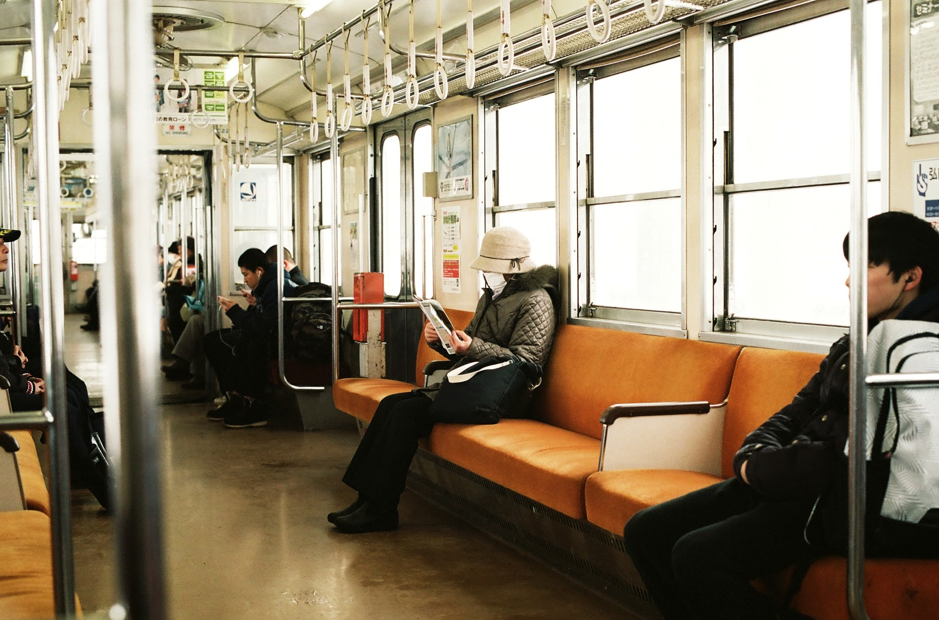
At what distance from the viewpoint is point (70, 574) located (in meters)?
1.82

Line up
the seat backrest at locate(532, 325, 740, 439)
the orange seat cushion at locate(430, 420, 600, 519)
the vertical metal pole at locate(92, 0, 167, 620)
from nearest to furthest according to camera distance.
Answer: the vertical metal pole at locate(92, 0, 167, 620) → the orange seat cushion at locate(430, 420, 600, 519) → the seat backrest at locate(532, 325, 740, 439)

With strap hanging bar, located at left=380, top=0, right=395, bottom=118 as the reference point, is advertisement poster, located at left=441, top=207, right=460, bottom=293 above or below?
below

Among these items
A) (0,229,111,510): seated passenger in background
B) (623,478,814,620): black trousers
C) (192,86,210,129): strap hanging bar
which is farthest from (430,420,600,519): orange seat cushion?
(192,86,210,129): strap hanging bar

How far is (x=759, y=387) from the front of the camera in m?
3.64

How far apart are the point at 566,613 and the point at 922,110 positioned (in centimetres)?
210

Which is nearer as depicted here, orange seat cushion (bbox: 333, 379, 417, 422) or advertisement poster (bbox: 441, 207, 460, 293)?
orange seat cushion (bbox: 333, 379, 417, 422)

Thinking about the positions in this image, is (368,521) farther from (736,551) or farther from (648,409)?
(736,551)

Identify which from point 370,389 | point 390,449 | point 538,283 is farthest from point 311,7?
point 390,449

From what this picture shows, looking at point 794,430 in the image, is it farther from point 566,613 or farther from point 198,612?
point 198,612

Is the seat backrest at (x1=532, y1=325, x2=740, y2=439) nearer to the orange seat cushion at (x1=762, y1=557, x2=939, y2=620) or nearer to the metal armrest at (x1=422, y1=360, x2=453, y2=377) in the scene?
the metal armrest at (x1=422, y1=360, x2=453, y2=377)

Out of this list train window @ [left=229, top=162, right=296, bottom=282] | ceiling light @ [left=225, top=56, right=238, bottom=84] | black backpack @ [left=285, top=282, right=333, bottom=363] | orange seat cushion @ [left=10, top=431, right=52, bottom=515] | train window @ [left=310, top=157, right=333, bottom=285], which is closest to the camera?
orange seat cushion @ [left=10, top=431, right=52, bottom=515]

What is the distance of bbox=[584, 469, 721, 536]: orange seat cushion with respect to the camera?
325cm

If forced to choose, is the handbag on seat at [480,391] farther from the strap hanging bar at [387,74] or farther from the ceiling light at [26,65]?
the ceiling light at [26,65]

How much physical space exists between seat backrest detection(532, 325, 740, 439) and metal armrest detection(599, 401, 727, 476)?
0.15 meters
